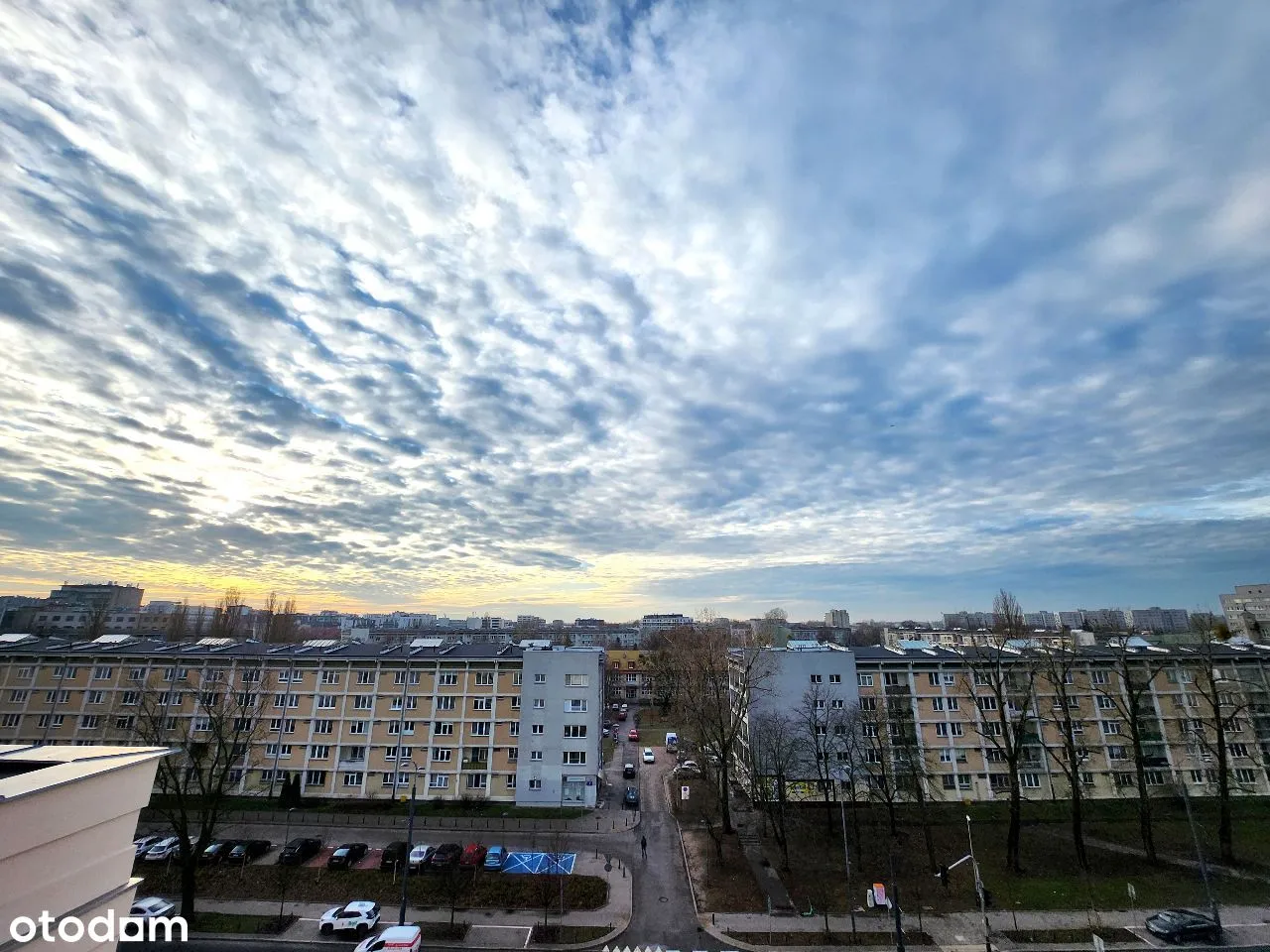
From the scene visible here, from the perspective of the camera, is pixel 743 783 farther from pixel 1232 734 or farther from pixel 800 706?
pixel 1232 734

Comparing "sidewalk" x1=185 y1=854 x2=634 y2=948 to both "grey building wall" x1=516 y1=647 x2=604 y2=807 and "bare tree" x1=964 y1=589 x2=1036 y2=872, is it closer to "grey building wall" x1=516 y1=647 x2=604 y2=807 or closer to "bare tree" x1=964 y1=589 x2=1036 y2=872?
"grey building wall" x1=516 y1=647 x2=604 y2=807

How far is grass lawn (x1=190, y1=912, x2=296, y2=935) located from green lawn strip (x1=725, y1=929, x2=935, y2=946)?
2179cm

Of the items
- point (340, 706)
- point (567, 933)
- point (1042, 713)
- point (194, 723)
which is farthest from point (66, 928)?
point (1042, 713)

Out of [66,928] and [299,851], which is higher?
[66,928]

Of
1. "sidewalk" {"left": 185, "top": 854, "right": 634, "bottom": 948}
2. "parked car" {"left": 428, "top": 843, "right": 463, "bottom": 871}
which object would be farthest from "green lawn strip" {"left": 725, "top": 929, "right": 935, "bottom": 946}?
"parked car" {"left": 428, "top": 843, "right": 463, "bottom": 871}

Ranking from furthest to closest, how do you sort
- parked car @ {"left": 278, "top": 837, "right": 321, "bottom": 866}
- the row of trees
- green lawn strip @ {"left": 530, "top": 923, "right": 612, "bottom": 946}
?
the row of trees → parked car @ {"left": 278, "top": 837, "right": 321, "bottom": 866} → green lawn strip @ {"left": 530, "top": 923, "right": 612, "bottom": 946}

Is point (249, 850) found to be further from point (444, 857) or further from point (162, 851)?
point (444, 857)

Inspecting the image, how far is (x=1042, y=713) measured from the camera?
4909 cm

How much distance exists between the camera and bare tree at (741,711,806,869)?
133 feet

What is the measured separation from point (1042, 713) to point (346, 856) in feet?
177

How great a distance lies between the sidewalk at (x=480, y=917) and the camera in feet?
88.2

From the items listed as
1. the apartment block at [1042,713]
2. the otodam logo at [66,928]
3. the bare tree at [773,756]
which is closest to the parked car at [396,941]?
the bare tree at [773,756]

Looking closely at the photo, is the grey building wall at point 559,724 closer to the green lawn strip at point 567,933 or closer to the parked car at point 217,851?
the green lawn strip at point 567,933

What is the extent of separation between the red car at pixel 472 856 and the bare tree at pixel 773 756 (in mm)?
18229
